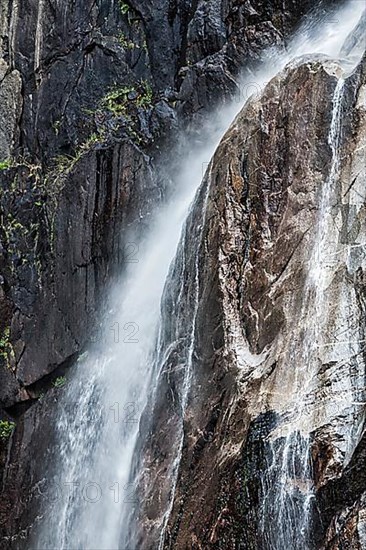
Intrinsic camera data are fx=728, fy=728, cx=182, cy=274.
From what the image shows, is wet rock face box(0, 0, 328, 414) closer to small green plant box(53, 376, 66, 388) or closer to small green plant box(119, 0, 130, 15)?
small green plant box(119, 0, 130, 15)

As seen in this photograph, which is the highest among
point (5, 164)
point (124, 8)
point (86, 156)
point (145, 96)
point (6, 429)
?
point (124, 8)

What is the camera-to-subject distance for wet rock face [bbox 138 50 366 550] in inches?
268

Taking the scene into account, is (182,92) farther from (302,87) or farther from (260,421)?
(260,421)

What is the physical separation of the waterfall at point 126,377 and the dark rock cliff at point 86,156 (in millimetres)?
534

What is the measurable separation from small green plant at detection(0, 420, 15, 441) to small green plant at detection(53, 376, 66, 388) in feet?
5.25

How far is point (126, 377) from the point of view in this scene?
12.5 m

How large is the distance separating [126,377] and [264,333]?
4849mm

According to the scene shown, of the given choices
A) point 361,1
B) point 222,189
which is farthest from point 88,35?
point 222,189

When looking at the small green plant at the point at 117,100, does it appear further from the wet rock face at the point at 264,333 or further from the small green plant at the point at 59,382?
the wet rock face at the point at 264,333

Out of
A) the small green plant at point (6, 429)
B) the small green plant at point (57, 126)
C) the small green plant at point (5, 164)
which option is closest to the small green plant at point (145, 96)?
the small green plant at point (57, 126)

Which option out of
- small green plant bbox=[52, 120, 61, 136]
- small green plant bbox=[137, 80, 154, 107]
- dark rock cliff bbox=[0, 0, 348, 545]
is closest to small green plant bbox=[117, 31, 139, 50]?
dark rock cliff bbox=[0, 0, 348, 545]

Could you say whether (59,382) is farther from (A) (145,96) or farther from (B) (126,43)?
(B) (126,43)

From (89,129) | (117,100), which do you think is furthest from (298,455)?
(117,100)

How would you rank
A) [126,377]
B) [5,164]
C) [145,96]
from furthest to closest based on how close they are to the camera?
[5,164] < [145,96] < [126,377]
